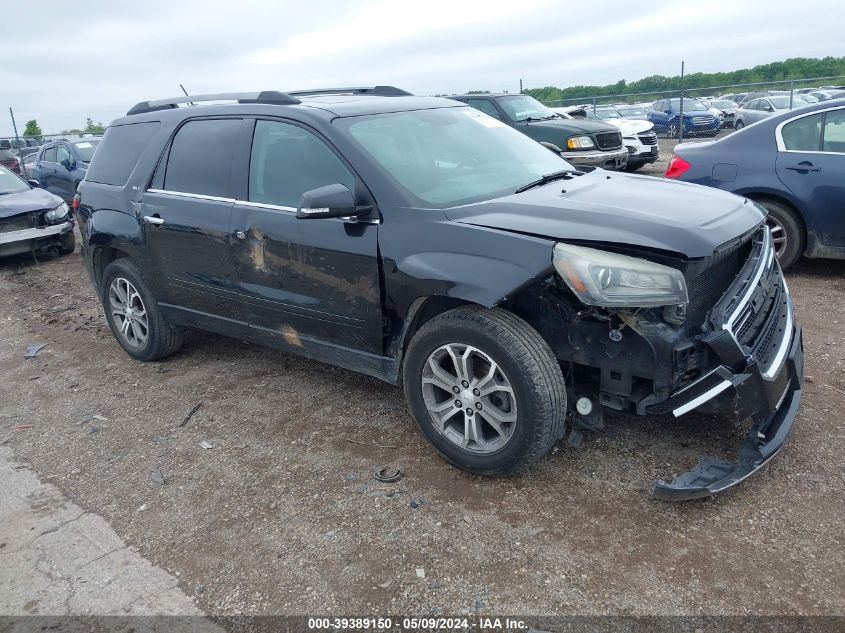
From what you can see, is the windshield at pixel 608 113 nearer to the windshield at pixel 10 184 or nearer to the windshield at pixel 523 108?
the windshield at pixel 523 108

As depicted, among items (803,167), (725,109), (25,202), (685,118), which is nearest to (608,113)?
(685,118)

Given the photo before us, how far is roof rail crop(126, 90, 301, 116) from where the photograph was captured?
166 inches

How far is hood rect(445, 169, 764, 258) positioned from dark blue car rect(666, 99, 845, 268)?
9.13ft

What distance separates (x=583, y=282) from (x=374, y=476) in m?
1.48

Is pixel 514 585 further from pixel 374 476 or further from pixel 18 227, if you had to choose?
pixel 18 227

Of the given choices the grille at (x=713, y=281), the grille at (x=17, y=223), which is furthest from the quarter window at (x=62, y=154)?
the grille at (x=713, y=281)

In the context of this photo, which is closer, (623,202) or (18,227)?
(623,202)

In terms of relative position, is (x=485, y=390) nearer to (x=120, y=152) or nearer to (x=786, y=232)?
(x=120, y=152)

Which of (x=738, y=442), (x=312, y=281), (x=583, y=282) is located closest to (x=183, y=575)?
(x=312, y=281)

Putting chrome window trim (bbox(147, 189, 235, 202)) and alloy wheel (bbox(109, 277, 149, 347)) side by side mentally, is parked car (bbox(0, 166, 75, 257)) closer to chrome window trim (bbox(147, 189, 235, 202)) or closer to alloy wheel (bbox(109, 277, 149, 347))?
alloy wheel (bbox(109, 277, 149, 347))

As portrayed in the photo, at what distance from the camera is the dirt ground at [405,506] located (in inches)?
103

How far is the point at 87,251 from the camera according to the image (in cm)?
540

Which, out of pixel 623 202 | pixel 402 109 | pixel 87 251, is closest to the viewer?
pixel 623 202

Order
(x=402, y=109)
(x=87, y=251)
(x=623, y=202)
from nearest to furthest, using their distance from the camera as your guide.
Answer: (x=623, y=202)
(x=402, y=109)
(x=87, y=251)
